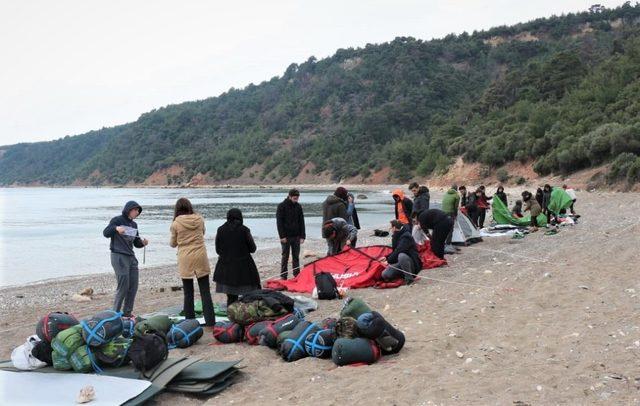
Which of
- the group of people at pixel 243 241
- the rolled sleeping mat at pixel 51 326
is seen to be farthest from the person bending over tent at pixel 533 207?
the rolled sleeping mat at pixel 51 326

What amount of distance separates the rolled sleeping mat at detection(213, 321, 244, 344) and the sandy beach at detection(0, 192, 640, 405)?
0.15 metres

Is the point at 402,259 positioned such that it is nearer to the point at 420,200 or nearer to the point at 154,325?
the point at 420,200

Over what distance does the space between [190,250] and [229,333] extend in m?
1.20

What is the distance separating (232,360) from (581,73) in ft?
204

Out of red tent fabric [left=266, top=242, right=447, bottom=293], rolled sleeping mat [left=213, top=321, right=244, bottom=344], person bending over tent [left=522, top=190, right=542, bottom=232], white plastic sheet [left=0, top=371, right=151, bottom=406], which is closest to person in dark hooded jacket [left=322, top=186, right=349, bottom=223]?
red tent fabric [left=266, top=242, right=447, bottom=293]

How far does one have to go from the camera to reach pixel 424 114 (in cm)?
10212

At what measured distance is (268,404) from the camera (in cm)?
494

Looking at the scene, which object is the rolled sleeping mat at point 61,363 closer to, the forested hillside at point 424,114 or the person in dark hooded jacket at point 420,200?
the person in dark hooded jacket at point 420,200

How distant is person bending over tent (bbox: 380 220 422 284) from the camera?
32.4ft

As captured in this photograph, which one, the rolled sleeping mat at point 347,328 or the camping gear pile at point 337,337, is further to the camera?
the rolled sleeping mat at point 347,328

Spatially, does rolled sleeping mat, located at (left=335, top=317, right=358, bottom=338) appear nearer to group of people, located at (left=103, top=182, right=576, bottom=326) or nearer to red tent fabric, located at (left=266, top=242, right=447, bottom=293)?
group of people, located at (left=103, top=182, right=576, bottom=326)

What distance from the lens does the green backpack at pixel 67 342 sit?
5480 millimetres

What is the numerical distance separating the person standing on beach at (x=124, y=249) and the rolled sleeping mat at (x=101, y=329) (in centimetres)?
220

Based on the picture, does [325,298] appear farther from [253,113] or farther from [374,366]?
[253,113]
